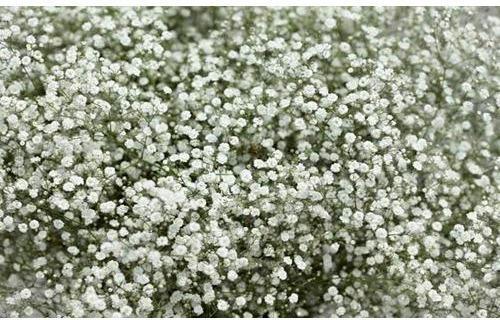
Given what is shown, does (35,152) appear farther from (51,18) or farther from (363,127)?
(363,127)

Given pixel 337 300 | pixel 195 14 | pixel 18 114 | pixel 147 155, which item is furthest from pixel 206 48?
pixel 337 300

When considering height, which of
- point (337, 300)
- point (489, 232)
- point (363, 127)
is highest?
point (363, 127)

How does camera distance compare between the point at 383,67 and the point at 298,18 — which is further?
the point at 298,18

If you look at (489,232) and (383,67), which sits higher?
(383,67)

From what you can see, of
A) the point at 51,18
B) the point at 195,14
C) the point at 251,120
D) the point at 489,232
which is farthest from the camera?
the point at 195,14

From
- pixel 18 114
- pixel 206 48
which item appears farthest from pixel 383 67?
pixel 18 114

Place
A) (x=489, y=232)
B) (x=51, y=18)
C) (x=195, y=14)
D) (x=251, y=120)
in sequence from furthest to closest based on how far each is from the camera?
(x=195, y=14) < (x=51, y=18) < (x=251, y=120) < (x=489, y=232)
